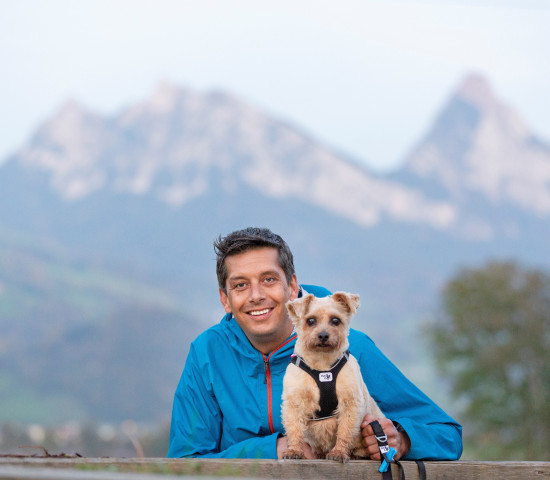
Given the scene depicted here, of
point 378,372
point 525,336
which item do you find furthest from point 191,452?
point 525,336

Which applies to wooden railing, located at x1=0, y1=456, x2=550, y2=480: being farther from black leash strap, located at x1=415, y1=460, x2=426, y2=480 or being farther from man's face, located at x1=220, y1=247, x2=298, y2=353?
man's face, located at x1=220, y1=247, x2=298, y2=353

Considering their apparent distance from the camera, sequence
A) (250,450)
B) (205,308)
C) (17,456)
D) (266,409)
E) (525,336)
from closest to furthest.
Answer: (17,456) < (250,450) < (266,409) < (525,336) < (205,308)

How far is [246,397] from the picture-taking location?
5.91 m

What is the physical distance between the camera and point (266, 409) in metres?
5.79

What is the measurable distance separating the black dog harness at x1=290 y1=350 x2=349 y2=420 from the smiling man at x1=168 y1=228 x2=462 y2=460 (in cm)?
60

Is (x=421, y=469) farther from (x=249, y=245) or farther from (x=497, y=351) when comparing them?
(x=497, y=351)

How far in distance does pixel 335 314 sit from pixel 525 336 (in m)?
47.4

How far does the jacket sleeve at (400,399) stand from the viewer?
5.65m

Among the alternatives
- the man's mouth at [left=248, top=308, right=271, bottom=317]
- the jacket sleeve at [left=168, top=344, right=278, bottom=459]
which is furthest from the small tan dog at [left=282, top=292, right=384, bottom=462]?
the jacket sleeve at [left=168, top=344, right=278, bottom=459]

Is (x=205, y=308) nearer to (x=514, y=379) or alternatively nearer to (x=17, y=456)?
(x=514, y=379)

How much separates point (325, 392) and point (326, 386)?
0.04m

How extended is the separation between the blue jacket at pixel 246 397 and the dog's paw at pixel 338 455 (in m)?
0.78

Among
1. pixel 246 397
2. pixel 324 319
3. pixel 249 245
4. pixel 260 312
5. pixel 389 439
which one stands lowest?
pixel 389 439

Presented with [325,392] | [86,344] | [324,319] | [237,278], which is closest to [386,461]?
[325,392]
